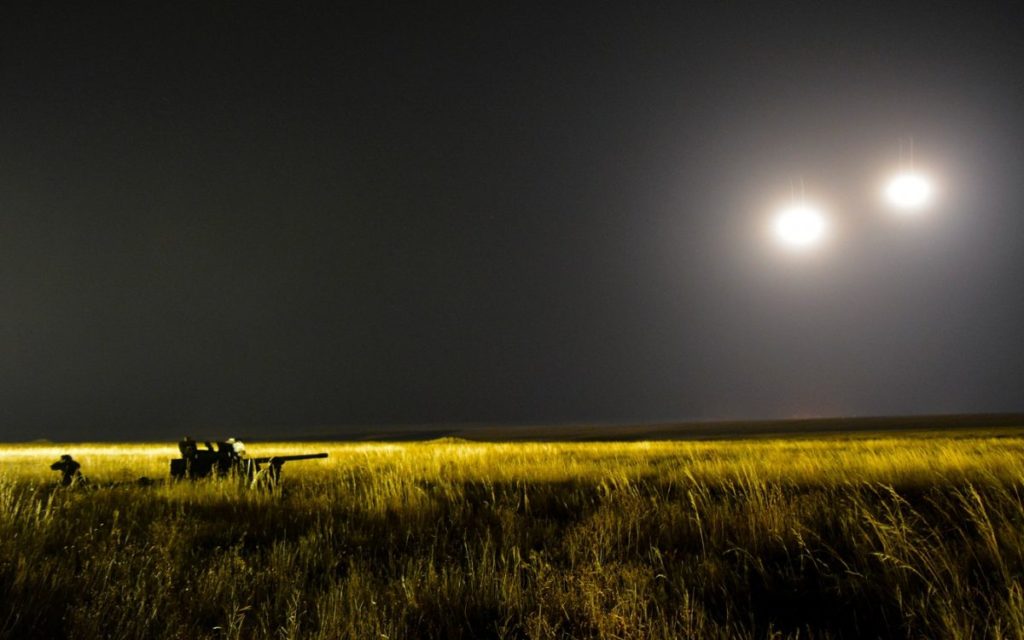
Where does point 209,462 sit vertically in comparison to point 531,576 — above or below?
below

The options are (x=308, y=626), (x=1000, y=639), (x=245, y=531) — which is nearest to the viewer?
(x=1000, y=639)

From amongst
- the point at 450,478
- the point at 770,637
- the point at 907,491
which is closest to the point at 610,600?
the point at 770,637

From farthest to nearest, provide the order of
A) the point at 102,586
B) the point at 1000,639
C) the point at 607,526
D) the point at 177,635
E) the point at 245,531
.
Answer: the point at 245,531
the point at 607,526
the point at 102,586
the point at 177,635
the point at 1000,639

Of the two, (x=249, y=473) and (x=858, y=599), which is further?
(x=249, y=473)

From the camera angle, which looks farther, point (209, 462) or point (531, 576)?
point (209, 462)

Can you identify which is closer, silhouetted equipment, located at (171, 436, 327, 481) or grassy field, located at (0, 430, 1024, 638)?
grassy field, located at (0, 430, 1024, 638)

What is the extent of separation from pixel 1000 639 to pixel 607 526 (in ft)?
11.0

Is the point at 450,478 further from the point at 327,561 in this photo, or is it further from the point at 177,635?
the point at 177,635

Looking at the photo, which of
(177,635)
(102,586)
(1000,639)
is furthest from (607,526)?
(102,586)

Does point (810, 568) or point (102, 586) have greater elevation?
point (102, 586)

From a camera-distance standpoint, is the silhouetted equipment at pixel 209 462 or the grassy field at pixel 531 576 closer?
the grassy field at pixel 531 576

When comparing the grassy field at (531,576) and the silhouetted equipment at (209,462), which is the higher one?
the grassy field at (531,576)

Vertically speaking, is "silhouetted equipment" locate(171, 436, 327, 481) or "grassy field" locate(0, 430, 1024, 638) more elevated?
"grassy field" locate(0, 430, 1024, 638)

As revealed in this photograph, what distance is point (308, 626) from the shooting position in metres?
3.49
